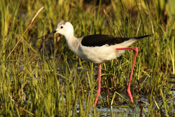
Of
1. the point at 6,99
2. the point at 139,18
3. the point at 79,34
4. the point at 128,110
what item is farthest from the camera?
the point at 79,34

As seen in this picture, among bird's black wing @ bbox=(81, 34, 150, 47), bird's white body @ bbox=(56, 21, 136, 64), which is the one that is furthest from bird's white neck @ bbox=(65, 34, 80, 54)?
bird's black wing @ bbox=(81, 34, 150, 47)

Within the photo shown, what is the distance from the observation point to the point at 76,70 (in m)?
6.37

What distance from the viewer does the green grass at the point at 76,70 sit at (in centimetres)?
408

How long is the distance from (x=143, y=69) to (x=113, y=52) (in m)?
0.77

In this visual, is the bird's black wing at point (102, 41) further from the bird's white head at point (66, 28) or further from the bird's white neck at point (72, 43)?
the bird's white head at point (66, 28)

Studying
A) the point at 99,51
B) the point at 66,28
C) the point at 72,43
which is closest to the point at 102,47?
the point at 99,51

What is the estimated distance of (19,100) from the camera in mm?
4191

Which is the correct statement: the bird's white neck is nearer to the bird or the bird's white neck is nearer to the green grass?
the bird

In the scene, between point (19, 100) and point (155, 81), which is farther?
point (155, 81)

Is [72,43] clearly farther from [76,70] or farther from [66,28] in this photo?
[76,70]

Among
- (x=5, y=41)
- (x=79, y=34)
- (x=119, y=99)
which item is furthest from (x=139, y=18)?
(x=5, y=41)

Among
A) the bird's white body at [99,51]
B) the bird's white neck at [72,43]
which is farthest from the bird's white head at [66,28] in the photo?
the bird's white body at [99,51]

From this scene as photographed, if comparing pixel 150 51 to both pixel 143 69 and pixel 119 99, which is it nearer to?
pixel 143 69

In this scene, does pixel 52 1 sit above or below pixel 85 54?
above
